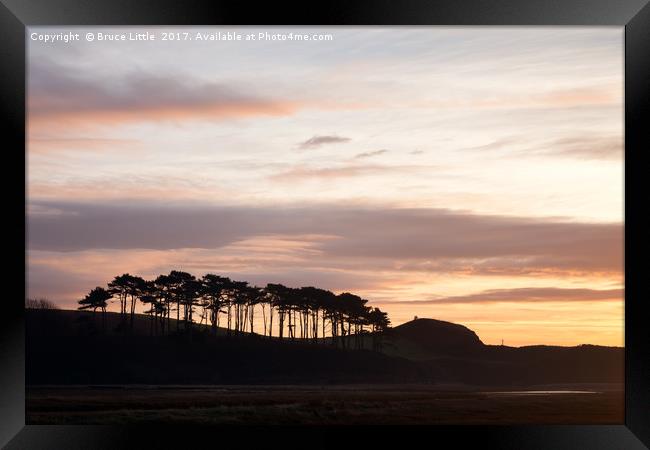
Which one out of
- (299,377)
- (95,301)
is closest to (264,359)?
(299,377)

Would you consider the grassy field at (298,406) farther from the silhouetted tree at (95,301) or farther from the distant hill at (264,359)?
the silhouetted tree at (95,301)

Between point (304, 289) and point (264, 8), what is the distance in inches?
503

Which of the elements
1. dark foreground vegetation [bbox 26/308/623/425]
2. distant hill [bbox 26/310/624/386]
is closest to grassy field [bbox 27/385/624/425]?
dark foreground vegetation [bbox 26/308/623/425]

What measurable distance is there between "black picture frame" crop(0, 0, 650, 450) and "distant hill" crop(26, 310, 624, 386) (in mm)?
9894

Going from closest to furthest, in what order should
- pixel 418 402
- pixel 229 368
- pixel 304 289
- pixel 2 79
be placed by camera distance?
pixel 2 79 → pixel 418 402 → pixel 304 289 → pixel 229 368

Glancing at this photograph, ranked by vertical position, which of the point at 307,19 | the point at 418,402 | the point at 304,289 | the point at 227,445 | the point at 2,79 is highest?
the point at 307,19

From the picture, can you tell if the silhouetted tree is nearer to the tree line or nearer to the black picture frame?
the tree line

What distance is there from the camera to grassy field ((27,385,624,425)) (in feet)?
53.8

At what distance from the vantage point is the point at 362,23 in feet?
28.7

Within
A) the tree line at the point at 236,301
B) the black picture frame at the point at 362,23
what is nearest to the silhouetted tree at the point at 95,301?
the tree line at the point at 236,301

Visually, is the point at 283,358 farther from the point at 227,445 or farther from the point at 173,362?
the point at 227,445

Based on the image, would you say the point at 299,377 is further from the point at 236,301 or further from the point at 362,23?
the point at 362,23

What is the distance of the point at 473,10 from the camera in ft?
28.9

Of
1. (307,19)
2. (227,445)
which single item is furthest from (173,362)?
(307,19)
